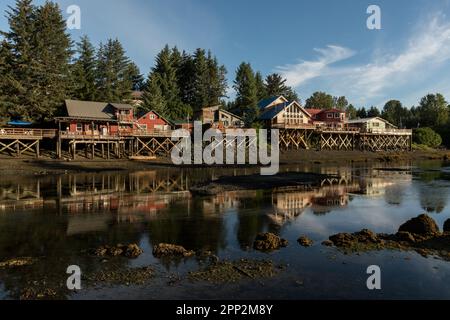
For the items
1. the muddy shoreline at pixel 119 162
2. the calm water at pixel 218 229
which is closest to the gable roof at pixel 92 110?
the muddy shoreline at pixel 119 162

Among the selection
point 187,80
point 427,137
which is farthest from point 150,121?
point 427,137

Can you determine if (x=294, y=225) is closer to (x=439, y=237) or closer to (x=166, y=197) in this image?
(x=439, y=237)

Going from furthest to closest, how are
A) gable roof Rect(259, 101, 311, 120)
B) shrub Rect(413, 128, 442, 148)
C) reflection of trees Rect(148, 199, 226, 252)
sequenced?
shrub Rect(413, 128, 442, 148) → gable roof Rect(259, 101, 311, 120) → reflection of trees Rect(148, 199, 226, 252)

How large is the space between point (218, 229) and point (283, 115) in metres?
50.2

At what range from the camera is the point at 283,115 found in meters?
63.2

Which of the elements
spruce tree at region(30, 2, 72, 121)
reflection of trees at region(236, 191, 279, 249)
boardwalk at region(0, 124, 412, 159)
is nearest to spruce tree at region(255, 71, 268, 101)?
boardwalk at region(0, 124, 412, 159)

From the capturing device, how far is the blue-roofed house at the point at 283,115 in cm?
6217

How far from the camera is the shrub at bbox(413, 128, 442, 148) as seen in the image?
82625 millimetres

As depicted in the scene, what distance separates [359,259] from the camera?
11.5 meters

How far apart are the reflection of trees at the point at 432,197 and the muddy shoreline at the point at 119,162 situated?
25.1m

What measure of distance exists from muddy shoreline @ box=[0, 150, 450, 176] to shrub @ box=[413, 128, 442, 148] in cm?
2057

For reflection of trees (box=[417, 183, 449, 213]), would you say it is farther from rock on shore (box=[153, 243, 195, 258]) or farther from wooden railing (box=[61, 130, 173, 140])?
wooden railing (box=[61, 130, 173, 140])

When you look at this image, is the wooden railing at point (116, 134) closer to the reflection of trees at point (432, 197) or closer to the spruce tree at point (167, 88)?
the spruce tree at point (167, 88)

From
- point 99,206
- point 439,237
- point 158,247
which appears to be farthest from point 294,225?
point 99,206
